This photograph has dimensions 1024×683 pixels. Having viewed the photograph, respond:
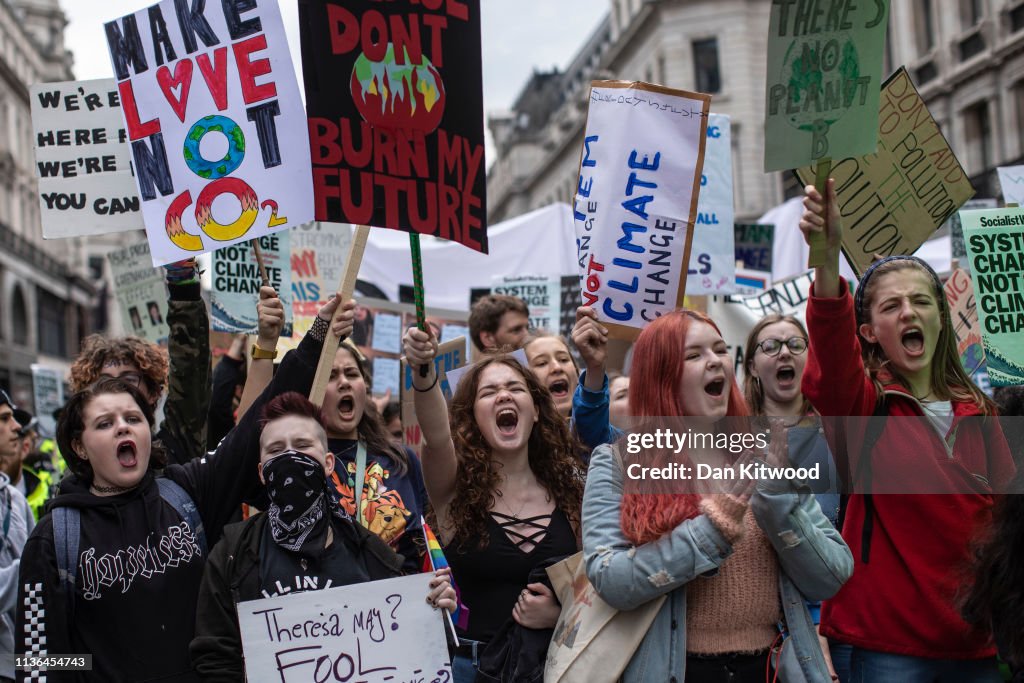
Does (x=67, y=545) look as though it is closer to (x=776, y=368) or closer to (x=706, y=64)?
(x=776, y=368)

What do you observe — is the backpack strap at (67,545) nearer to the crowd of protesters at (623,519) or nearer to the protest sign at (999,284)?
the crowd of protesters at (623,519)

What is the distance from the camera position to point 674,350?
129 inches

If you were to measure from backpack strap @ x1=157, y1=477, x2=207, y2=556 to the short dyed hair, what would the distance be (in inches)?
89.8

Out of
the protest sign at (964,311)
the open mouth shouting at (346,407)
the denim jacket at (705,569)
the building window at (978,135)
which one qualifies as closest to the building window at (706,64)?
the building window at (978,135)

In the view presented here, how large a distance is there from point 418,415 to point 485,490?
0.35 meters

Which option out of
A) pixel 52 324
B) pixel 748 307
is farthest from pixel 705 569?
pixel 52 324

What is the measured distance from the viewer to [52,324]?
5503cm

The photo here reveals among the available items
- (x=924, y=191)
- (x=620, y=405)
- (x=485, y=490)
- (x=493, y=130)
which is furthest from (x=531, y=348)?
(x=493, y=130)

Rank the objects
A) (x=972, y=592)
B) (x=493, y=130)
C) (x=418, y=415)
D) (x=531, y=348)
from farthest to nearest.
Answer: (x=493, y=130) → (x=531, y=348) → (x=418, y=415) → (x=972, y=592)

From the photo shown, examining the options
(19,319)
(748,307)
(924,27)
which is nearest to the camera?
(748,307)

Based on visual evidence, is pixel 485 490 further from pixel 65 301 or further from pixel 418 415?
pixel 65 301

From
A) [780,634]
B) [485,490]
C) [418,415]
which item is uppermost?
[418,415]

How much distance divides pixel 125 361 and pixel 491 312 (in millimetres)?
1818

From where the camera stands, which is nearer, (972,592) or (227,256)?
(972,592)
